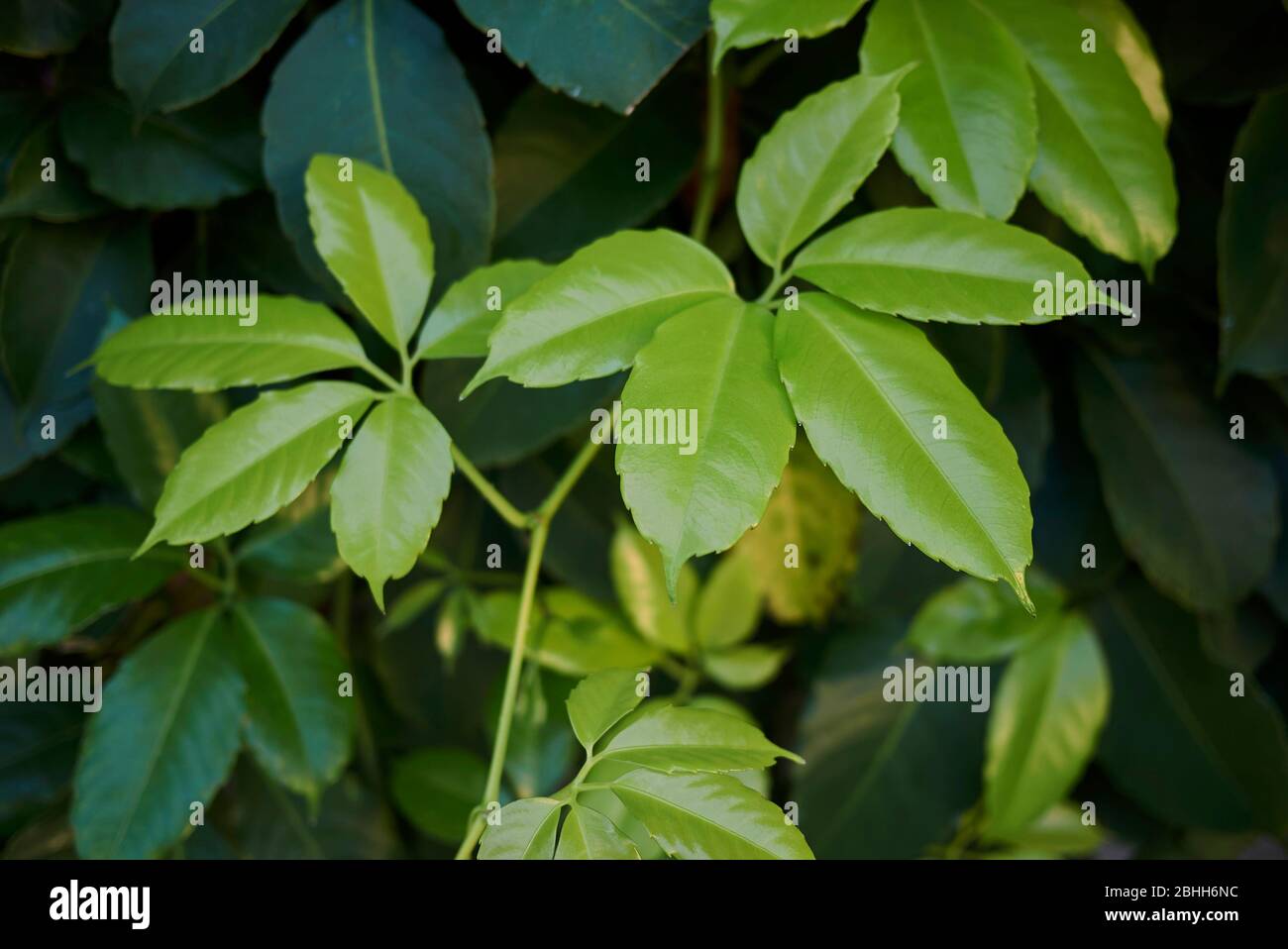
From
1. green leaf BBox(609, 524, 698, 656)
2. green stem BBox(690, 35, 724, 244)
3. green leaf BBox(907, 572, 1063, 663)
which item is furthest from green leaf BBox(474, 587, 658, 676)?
green stem BBox(690, 35, 724, 244)

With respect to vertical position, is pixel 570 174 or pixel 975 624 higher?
pixel 570 174

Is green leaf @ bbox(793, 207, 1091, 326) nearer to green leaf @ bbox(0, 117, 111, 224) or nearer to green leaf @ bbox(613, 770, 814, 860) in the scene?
green leaf @ bbox(613, 770, 814, 860)

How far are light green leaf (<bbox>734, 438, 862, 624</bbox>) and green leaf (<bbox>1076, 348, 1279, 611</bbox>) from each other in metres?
0.25

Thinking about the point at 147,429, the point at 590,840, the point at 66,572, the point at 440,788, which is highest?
the point at 147,429

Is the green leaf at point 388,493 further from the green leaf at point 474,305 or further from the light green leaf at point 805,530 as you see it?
the light green leaf at point 805,530

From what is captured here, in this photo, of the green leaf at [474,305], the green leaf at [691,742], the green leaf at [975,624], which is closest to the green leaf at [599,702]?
the green leaf at [691,742]

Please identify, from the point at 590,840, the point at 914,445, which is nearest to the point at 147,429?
the point at 590,840

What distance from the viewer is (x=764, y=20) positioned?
1.91ft

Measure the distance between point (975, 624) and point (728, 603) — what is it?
25 cm

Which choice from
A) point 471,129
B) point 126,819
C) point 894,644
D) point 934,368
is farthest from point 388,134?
point 894,644

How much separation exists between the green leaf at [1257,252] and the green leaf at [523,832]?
648 millimetres

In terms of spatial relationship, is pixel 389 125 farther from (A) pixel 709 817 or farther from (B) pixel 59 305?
(A) pixel 709 817

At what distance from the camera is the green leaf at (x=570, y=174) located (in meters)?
0.80

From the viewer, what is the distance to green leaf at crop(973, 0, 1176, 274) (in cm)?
64
